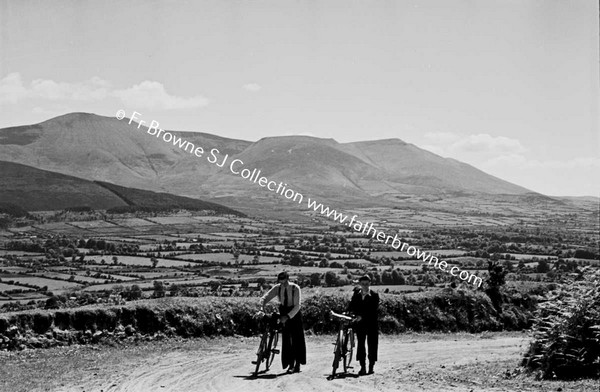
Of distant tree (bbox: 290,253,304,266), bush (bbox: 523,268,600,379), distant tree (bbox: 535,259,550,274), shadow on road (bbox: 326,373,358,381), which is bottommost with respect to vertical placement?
distant tree (bbox: 290,253,304,266)

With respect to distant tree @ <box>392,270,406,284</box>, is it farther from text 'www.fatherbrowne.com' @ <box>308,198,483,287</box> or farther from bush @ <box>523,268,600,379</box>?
bush @ <box>523,268,600,379</box>

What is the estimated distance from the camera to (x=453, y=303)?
26578mm

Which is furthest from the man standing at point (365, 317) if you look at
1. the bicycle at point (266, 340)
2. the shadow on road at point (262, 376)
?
the shadow on road at point (262, 376)

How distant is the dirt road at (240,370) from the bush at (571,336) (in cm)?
67

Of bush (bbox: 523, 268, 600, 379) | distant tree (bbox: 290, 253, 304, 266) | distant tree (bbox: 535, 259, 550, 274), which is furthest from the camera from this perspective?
distant tree (bbox: 290, 253, 304, 266)

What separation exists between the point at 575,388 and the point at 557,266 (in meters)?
50.8

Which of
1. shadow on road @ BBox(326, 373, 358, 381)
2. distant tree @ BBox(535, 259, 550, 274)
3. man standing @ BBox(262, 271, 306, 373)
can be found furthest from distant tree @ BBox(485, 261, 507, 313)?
distant tree @ BBox(535, 259, 550, 274)

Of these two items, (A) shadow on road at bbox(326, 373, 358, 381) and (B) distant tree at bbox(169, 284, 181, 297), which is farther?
(B) distant tree at bbox(169, 284, 181, 297)

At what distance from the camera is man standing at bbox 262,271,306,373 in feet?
52.8

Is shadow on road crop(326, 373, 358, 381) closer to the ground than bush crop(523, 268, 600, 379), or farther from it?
closer to the ground

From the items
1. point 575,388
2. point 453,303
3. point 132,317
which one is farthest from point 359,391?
point 453,303

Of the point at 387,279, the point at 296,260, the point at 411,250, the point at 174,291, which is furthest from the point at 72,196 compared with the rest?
the point at 174,291

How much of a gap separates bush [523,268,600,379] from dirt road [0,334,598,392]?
668 millimetres

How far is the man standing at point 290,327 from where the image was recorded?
16.1 meters
